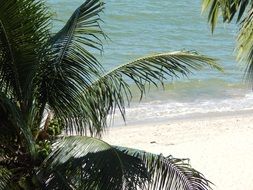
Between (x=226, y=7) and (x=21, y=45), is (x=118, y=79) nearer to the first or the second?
(x=21, y=45)

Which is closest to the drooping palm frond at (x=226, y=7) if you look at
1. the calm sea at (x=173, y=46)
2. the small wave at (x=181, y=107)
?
the calm sea at (x=173, y=46)

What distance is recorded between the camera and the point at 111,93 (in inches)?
237

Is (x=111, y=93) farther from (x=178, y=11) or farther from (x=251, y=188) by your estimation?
(x=178, y=11)

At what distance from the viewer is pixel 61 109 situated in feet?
18.9

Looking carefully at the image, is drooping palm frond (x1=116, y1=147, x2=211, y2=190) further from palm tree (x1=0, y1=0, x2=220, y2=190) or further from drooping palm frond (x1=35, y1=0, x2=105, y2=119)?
drooping palm frond (x1=35, y1=0, x2=105, y2=119)

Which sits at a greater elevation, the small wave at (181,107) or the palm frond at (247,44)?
the palm frond at (247,44)

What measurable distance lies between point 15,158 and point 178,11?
22533 millimetres

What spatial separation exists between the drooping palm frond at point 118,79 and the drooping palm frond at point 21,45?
1.93 ft

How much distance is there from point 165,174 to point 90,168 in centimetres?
71

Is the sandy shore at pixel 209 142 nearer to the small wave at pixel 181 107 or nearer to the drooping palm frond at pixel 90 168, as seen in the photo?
the small wave at pixel 181 107

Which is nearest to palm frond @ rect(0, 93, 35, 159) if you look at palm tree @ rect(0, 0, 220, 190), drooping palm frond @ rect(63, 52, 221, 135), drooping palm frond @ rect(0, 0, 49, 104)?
palm tree @ rect(0, 0, 220, 190)

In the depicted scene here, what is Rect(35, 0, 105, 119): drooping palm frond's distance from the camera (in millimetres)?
5410

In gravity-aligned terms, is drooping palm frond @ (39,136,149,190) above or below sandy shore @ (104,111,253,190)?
above

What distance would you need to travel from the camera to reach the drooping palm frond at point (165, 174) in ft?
18.0
